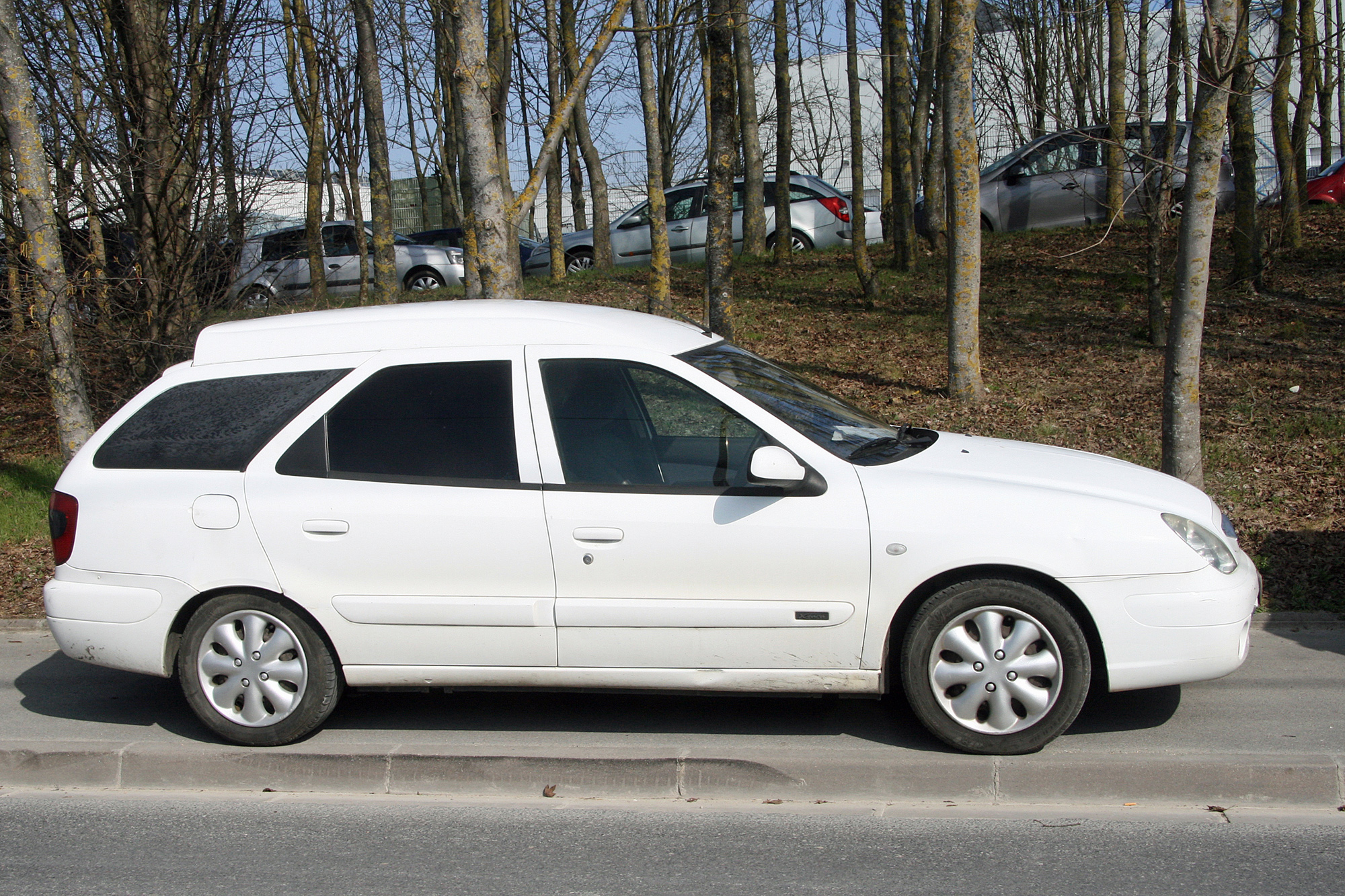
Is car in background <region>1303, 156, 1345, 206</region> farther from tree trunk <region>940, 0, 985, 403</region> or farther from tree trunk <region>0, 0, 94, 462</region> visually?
tree trunk <region>0, 0, 94, 462</region>

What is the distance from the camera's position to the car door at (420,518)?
455 centimetres

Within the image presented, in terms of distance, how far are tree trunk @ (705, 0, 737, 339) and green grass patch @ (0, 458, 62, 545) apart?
6.18 m

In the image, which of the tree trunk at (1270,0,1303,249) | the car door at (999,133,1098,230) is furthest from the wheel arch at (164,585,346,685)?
the car door at (999,133,1098,230)

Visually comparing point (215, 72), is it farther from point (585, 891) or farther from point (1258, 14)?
point (1258, 14)

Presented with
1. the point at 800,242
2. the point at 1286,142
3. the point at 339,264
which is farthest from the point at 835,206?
the point at 339,264

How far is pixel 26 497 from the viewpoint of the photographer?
10172mm

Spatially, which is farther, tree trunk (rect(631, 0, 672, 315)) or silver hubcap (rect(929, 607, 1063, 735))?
tree trunk (rect(631, 0, 672, 315))

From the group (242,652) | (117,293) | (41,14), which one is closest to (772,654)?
(242,652)

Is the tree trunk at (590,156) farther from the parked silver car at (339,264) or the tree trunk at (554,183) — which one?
the parked silver car at (339,264)

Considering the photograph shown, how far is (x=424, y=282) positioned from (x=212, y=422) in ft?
46.5

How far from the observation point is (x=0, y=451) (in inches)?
477

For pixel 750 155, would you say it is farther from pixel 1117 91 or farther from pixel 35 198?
pixel 35 198

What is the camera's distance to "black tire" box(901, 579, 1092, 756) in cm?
434

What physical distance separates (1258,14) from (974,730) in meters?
11.9
